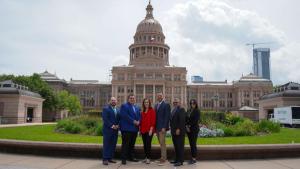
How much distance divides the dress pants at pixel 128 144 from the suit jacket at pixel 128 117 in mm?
172

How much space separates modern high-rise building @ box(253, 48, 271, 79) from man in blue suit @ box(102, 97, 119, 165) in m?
193

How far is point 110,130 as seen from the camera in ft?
36.4

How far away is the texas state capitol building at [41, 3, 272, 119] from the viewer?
103 m

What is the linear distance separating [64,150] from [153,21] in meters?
113

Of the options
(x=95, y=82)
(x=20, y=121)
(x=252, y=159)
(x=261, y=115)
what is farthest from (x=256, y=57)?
(x=252, y=159)

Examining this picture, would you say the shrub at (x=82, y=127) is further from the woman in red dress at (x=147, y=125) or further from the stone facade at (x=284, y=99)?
the stone facade at (x=284, y=99)

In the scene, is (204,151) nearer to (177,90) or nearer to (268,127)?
(268,127)

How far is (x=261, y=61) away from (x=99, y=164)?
197m

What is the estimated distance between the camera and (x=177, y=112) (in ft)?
36.6

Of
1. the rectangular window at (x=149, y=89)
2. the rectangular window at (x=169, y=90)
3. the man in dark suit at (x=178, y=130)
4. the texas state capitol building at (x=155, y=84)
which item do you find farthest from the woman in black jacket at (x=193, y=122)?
the rectangular window at (x=169, y=90)

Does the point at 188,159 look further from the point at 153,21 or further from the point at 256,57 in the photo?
the point at 256,57

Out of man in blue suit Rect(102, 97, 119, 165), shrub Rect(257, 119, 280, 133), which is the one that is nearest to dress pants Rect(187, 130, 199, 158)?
man in blue suit Rect(102, 97, 119, 165)

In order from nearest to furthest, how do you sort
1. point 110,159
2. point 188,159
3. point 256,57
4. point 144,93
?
point 110,159
point 188,159
point 144,93
point 256,57

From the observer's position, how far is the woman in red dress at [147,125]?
36.3 ft
